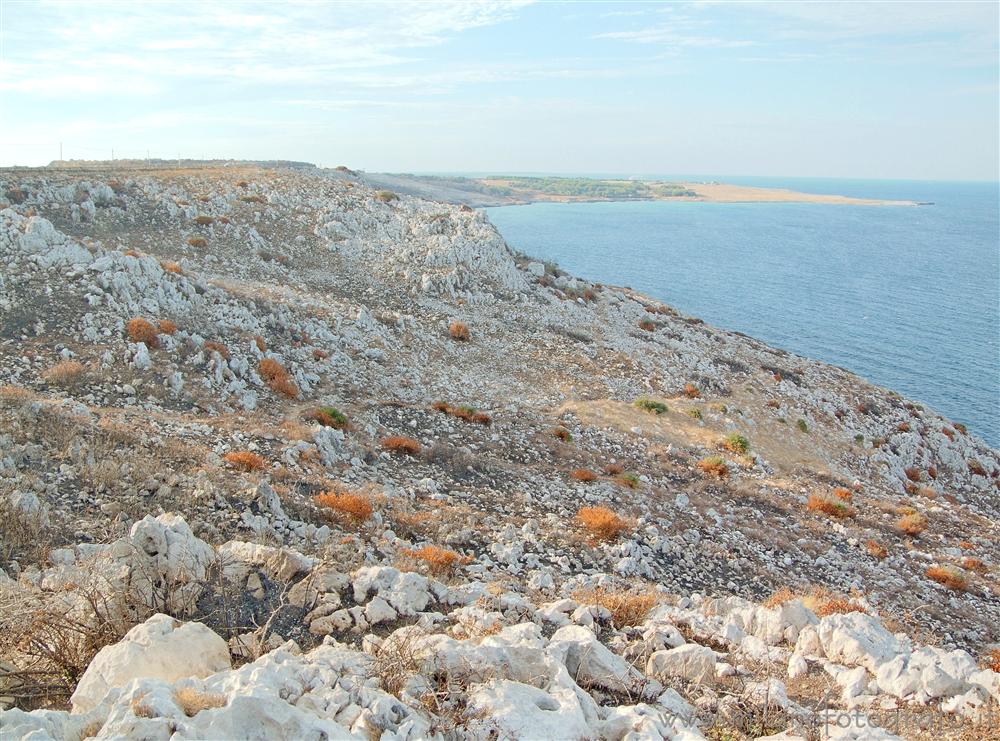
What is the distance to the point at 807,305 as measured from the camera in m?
77.5

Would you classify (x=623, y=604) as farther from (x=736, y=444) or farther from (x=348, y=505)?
(x=736, y=444)

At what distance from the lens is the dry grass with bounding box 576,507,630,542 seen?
15.4 m

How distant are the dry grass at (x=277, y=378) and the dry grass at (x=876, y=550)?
19.8 meters

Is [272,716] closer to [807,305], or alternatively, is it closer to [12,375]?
[12,375]

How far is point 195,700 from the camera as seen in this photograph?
18.1ft

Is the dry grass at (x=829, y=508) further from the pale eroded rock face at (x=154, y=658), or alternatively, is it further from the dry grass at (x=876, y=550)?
the pale eroded rock face at (x=154, y=658)

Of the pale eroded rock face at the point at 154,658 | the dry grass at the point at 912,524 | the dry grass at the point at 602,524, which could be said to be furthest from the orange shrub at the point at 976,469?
the pale eroded rock face at the point at 154,658

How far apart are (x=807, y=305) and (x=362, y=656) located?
3242 inches

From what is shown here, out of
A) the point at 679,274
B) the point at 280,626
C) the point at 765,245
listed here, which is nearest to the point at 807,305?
the point at 679,274

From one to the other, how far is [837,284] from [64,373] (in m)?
95.5

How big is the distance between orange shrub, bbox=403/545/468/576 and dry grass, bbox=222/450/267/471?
14.9ft

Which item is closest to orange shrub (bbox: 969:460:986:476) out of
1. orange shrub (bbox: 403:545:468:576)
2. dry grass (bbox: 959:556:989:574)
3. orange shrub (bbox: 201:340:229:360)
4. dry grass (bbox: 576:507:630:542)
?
dry grass (bbox: 959:556:989:574)

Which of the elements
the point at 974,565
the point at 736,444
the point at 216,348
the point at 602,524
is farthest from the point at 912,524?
the point at 216,348

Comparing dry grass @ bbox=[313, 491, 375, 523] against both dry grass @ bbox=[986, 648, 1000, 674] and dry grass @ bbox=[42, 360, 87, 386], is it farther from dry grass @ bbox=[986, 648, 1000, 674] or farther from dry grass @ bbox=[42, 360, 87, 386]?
dry grass @ bbox=[986, 648, 1000, 674]
